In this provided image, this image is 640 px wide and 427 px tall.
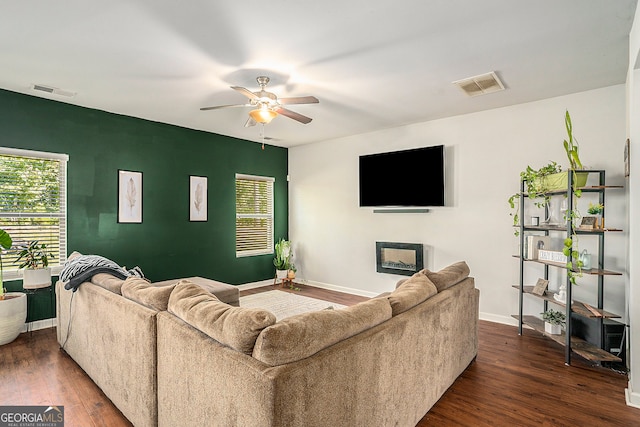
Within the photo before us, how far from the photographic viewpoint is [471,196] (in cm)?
449

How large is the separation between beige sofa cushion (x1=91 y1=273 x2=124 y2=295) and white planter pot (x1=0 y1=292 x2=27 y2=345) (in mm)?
1425

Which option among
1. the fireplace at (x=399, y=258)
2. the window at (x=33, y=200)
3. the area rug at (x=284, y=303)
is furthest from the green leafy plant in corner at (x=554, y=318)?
the window at (x=33, y=200)

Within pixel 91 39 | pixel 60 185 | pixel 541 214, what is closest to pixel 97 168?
pixel 60 185

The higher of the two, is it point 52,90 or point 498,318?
point 52,90

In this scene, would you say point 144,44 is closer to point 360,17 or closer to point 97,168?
point 360,17

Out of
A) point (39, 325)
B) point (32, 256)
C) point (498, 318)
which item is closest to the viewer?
point (32, 256)

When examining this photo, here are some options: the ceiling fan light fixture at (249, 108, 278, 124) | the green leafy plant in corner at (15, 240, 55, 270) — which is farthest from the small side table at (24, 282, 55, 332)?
the ceiling fan light fixture at (249, 108, 278, 124)

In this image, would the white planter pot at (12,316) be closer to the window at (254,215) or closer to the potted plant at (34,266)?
the potted plant at (34,266)

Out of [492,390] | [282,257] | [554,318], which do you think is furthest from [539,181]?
[282,257]

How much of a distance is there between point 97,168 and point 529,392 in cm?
511

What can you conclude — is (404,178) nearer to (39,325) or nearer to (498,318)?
(498,318)

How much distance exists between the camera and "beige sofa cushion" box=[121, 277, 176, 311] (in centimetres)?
197

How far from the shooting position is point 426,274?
2.58m

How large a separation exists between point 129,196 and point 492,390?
464cm
